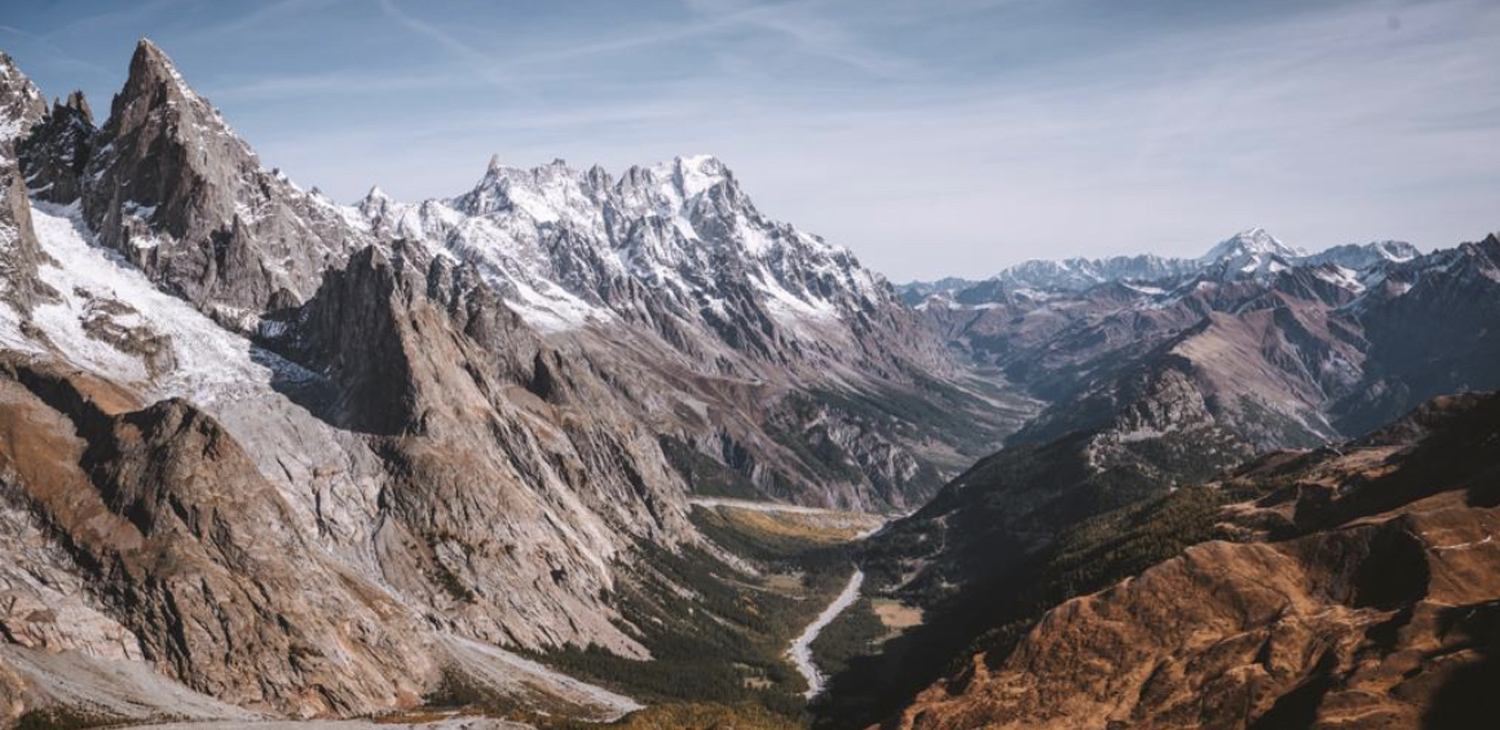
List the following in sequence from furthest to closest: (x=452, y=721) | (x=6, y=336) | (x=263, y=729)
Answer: (x=6, y=336) < (x=452, y=721) < (x=263, y=729)

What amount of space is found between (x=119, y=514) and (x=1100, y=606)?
13602cm

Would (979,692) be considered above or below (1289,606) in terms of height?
below

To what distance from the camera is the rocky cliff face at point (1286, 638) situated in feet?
286

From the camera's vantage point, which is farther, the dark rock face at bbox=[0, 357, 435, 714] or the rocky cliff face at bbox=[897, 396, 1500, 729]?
the dark rock face at bbox=[0, 357, 435, 714]

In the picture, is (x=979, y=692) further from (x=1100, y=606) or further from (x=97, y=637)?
(x=97, y=637)

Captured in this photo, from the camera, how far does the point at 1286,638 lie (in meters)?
99.8

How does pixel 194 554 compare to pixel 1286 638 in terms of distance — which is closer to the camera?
pixel 1286 638

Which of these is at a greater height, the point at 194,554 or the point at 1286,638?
the point at 1286,638

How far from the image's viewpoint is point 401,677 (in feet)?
537

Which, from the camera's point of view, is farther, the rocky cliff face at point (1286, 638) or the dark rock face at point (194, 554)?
the dark rock face at point (194, 554)

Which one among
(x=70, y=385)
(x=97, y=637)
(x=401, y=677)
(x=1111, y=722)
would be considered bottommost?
(x=401, y=677)

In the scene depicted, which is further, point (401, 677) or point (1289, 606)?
point (401, 677)

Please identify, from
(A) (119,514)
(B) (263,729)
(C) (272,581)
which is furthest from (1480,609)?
(A) (119,514)

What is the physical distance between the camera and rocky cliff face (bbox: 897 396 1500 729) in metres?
87.2
